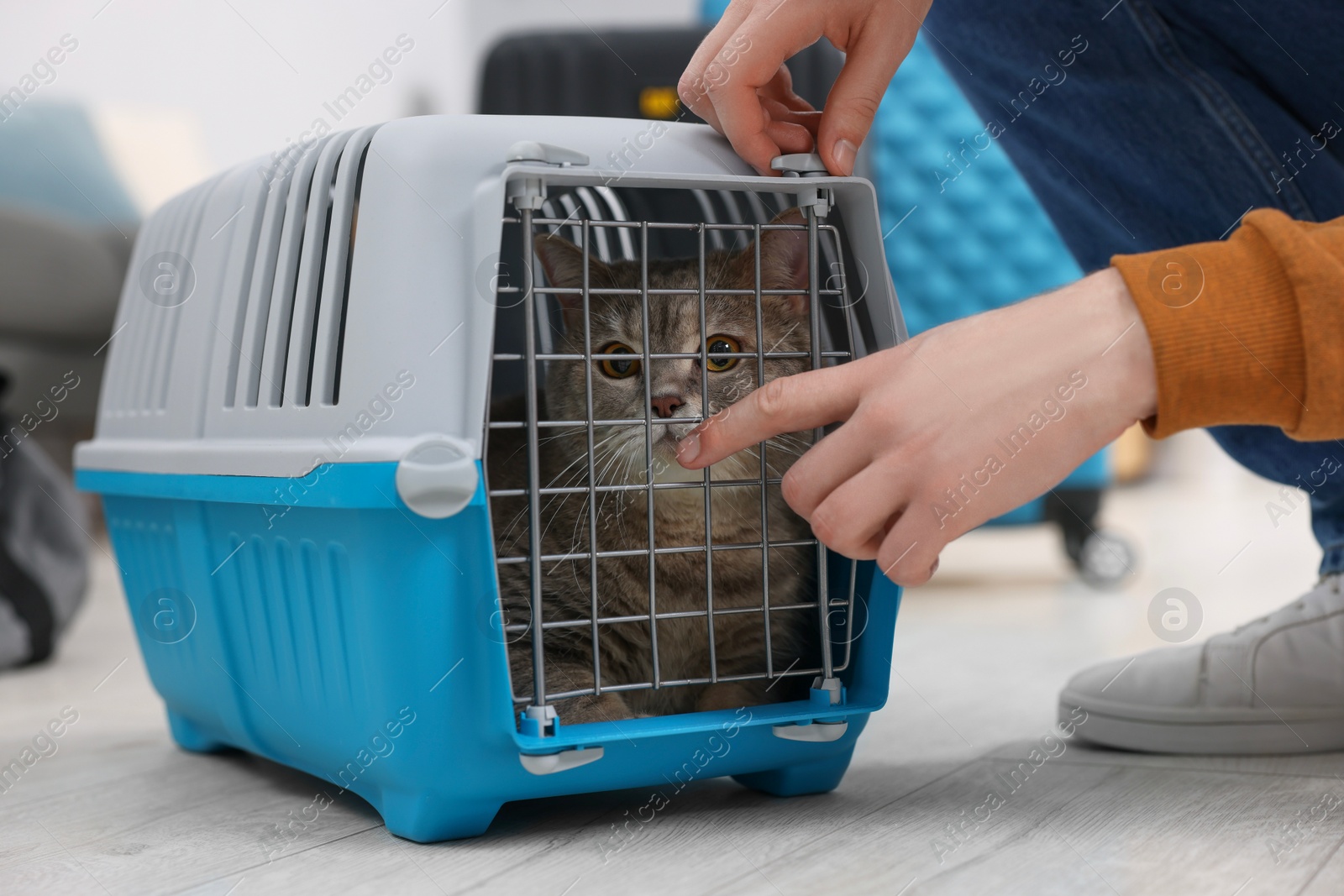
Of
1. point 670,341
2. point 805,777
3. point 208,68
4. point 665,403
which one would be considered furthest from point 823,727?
point 208,68

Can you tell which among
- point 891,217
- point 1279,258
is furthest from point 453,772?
point 891,217

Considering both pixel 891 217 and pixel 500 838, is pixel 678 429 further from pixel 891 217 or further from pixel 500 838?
pixel 891 217

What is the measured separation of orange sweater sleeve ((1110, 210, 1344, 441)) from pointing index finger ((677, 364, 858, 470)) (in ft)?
0.76

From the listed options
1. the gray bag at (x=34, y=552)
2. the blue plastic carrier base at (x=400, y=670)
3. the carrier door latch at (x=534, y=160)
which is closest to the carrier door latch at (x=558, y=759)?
the blue plastic carrier base at (x=400, y=670)

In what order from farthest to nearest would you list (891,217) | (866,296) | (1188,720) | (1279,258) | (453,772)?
Result: (891,217), (1188,720), (866,296), (453,772), (1279,258)

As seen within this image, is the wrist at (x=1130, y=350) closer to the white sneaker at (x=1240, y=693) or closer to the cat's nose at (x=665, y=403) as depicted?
the cat's nose at (x=665, y=403)

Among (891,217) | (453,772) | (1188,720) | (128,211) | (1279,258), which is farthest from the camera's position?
(128,211)

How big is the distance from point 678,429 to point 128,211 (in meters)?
3.62

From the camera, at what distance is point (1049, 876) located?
0.88 m

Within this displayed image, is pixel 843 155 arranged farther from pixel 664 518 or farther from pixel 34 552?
pixel 34 552

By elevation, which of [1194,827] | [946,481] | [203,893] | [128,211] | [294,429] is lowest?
[128,211]

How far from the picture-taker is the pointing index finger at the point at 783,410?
89 cm

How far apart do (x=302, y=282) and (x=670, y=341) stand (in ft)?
1.50

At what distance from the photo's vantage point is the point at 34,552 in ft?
6.93
